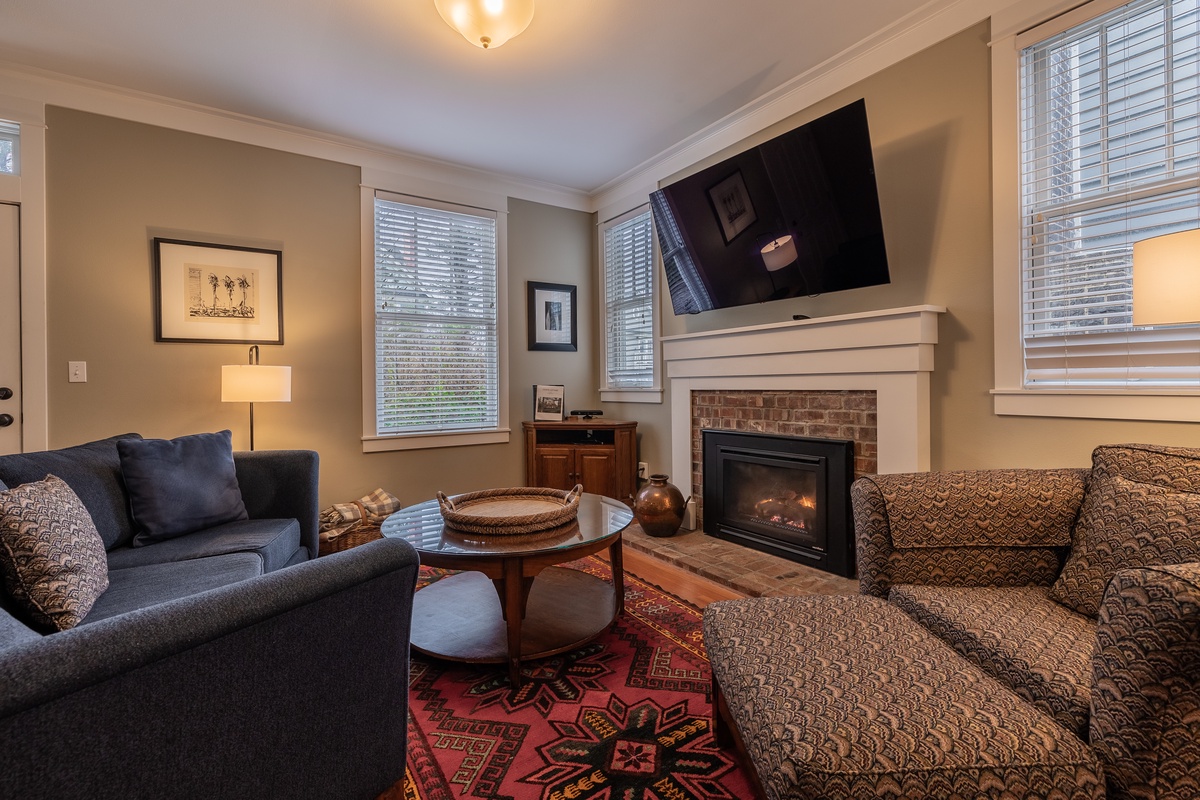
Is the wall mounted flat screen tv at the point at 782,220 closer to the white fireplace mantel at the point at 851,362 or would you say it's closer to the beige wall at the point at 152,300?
the white fireplace mantel at the point at 851,362

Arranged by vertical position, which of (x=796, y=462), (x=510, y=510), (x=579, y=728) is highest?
(x=796, y=462)

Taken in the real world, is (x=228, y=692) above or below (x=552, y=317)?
below

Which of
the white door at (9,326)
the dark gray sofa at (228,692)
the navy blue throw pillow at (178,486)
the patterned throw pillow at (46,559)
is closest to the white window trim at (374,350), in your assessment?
the navy blue throw pillow at (178,486)

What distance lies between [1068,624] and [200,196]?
429cm

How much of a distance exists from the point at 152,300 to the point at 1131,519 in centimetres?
428

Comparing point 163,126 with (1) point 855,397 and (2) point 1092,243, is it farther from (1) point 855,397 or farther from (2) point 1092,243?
(2) point 1092,243

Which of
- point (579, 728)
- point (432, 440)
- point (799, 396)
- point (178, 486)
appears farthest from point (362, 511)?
point (799, 396)

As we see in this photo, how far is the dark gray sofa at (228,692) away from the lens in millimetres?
620

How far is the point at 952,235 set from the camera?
2.40 metres

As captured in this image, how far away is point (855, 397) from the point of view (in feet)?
8.94

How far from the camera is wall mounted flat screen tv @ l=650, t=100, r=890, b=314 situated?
246 centimetres

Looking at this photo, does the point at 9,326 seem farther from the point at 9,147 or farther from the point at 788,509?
the point at 788,509

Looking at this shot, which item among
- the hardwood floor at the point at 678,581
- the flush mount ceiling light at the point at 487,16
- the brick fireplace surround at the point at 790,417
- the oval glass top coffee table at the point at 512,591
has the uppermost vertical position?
the flush mount ceiling light at the point at 487,16

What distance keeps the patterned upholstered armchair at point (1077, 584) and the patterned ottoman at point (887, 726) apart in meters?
0.10
